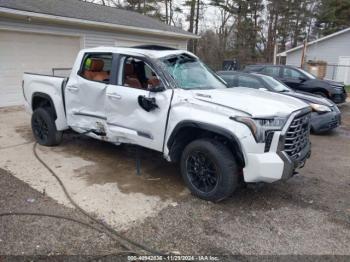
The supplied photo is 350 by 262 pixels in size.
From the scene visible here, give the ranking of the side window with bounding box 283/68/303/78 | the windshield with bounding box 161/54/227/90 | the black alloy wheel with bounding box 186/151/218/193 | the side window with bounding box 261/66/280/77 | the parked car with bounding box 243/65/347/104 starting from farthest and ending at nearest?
the side window with bounding box 261/66/280/77
the side window with bounding box 283/68/303/78
the parked car with bounding box 243/65/347/104
the windshield with bounding box 161/54/227/90
the black alloy wheel with bounding box 186/151/218/193

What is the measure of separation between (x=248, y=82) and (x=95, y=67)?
15.2ft

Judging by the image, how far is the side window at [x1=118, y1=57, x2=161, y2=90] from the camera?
4.81m

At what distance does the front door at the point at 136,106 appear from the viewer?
14.1 ft

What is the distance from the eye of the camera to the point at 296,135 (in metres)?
3.94

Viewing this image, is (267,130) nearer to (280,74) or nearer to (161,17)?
(280,74)

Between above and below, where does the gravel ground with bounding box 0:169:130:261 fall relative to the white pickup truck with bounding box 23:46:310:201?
below

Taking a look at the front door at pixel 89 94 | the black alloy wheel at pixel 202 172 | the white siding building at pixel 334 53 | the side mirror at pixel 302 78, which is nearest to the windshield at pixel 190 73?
the black alloy wheel at pixel 202 172

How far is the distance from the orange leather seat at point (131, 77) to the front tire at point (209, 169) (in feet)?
4.41

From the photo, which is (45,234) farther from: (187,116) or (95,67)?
(95,67)

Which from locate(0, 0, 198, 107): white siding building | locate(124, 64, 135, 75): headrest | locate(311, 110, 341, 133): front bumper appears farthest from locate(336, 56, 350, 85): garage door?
locate(124, 64, 135, 75): headrest

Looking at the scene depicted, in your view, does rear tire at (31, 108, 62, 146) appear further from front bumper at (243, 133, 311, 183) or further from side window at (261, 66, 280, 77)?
side window at (261, 66, 280, 77)

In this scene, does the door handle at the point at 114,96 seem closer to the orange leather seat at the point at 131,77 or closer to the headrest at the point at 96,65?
the orange leather seat at the point at 131,77

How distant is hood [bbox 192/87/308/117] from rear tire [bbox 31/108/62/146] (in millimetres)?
3096

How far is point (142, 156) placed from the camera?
581cm
